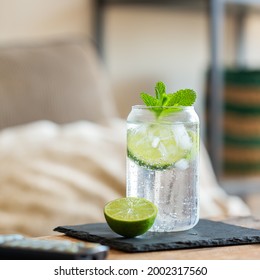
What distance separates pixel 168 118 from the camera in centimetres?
108

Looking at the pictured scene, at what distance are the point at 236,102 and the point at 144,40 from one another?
0.45m

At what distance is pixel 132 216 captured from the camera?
1.03 metres

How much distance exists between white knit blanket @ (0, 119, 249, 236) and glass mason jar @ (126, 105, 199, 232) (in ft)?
2.40

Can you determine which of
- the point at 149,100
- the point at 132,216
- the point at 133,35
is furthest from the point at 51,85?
the point at 132,216

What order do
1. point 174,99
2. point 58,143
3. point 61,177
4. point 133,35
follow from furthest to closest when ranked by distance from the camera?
point 133,35
point 58,143
point 61,177
point 174,99

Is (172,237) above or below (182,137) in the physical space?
below

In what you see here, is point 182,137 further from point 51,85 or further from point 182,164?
point 51,85

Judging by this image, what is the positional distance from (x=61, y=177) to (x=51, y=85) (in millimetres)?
465

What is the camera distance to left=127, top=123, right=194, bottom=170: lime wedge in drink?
107cm

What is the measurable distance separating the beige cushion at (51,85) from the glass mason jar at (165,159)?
1136 mm

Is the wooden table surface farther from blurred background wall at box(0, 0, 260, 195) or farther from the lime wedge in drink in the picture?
blurred background wall at box(0, 0, 260, 195)

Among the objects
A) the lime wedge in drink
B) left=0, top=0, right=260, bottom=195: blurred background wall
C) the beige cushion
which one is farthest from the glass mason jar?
left=0, top=0, right=260, bottom=195: blurred background wall
